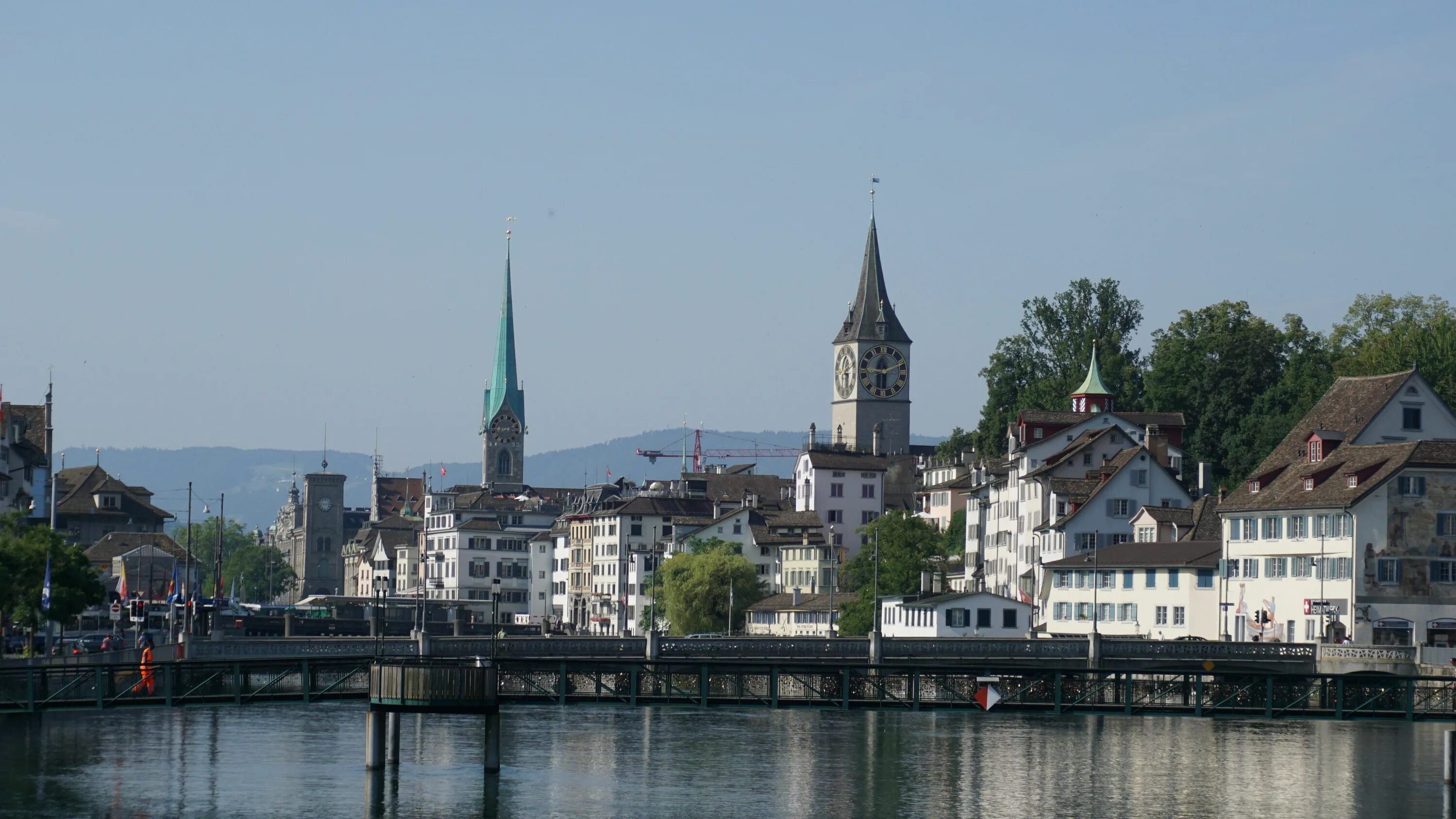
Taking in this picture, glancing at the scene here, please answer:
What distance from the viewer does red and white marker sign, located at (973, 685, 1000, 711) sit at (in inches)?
2785

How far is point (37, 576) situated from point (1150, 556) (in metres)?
63.7

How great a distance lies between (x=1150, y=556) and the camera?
133 m

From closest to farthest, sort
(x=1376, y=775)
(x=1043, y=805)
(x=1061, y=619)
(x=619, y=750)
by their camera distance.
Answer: (x=1043, y=805)
(x=1376, y=775)
(x=619, y=750)
(x=1061, y=619)

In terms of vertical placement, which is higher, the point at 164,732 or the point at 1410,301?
the point at 1410,301

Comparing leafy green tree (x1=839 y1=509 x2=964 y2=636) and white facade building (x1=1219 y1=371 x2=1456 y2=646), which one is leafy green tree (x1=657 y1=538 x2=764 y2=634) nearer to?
leafy green tree (x1=839 y1=509 x2=964 y2=636)

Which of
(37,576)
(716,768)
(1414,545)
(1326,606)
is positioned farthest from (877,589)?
(716,768)

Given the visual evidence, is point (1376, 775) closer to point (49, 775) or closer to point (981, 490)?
point (49, 775)

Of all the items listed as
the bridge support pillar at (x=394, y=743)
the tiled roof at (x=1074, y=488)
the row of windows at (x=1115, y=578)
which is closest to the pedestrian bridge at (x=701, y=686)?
the bridge support pillar at (x=394, y=743)

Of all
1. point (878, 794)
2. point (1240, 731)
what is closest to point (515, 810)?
point (878, 794)

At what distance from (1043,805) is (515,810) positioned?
48.6 feet

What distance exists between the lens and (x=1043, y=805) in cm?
6309

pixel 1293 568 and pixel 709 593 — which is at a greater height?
pixel 1293 568

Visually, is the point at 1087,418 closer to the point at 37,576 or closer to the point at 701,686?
the point at 37,576

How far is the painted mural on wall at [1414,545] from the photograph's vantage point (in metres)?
114
